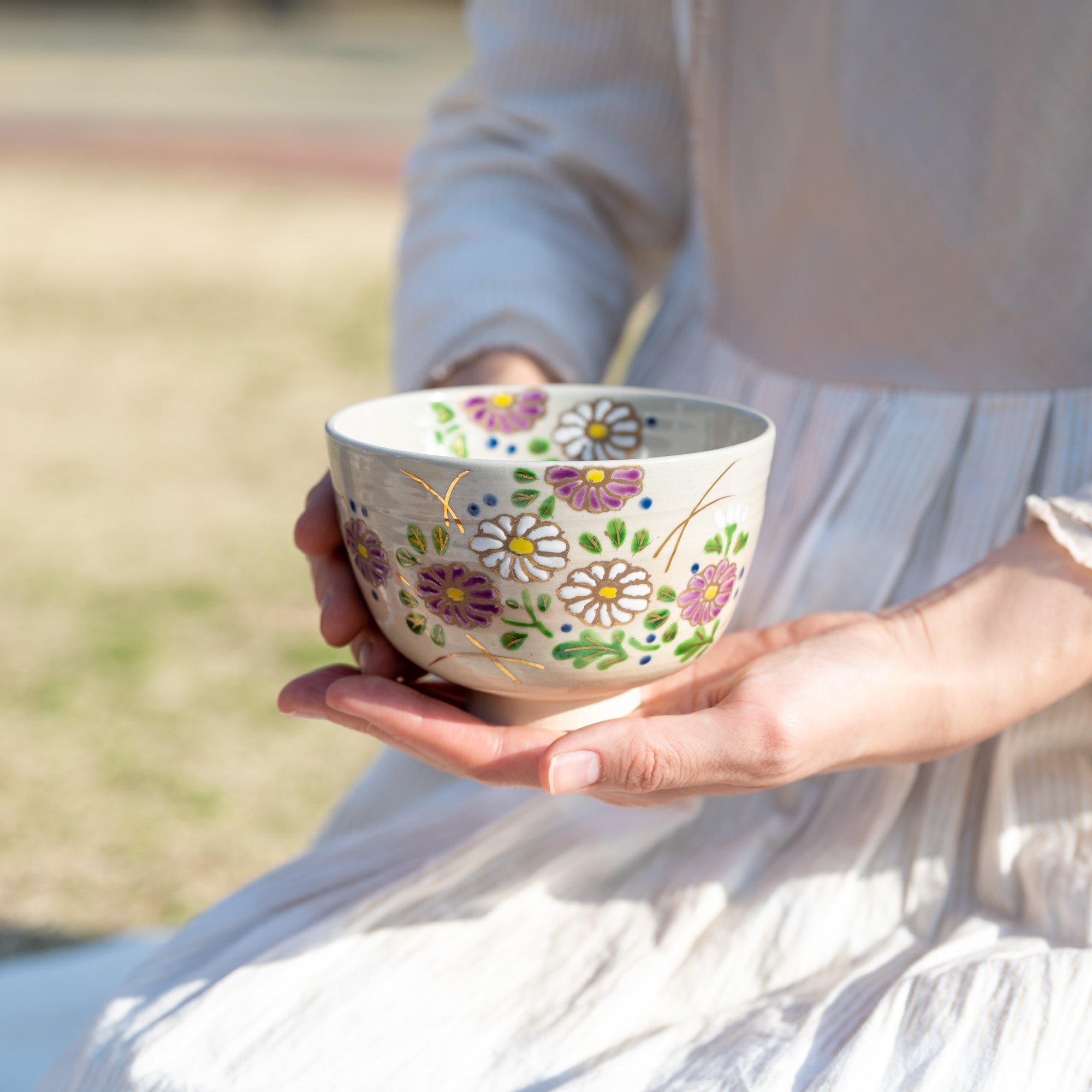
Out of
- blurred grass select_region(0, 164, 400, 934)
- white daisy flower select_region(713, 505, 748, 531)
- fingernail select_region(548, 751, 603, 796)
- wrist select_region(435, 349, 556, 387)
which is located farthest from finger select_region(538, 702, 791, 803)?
blurred grass select_region(0, 164, 400, 934)

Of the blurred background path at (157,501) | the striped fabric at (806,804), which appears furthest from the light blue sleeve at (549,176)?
the blurred background path at (157,501)

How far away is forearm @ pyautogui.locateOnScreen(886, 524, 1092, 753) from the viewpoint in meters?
0.74

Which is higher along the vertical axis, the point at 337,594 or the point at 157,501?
the point at 337,594

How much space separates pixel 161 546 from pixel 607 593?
259 centimetres

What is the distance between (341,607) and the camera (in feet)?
2.66

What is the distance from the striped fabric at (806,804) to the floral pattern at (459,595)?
21 centimetres

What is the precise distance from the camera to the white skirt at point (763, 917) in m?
0.68

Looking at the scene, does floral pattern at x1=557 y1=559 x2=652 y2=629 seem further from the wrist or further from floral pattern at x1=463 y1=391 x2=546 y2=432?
the wrist

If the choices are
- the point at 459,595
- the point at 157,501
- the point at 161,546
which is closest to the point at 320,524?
the point at 459,595

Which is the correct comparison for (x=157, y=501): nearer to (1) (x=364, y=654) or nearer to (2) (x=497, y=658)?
(1) (x=364, y=654)

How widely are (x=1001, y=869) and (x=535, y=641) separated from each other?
325 millimetres

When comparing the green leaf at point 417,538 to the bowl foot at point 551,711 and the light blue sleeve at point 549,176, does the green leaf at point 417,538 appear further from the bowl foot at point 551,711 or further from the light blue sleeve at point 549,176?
the light blue sleeve at point 549,176

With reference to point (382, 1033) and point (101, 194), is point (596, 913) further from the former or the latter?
point (101, 194)

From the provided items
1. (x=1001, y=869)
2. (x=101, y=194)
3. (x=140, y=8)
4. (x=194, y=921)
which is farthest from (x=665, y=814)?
(x=140, y=8)
